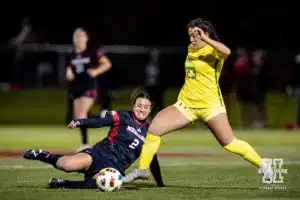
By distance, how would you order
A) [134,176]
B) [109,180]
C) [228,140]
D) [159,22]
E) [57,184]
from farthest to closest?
[159,22]
[228,140]
[57,184]
[134,176]
[109,180]

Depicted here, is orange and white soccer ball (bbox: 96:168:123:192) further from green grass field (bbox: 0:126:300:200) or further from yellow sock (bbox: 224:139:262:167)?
yellow sock (bbox: 224:139:262:167)

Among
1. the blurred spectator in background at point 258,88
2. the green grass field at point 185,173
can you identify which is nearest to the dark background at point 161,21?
the blurred spectator in background at point 258,88

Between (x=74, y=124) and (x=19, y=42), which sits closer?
(x=74, y=124)

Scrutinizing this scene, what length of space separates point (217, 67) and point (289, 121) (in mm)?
16848

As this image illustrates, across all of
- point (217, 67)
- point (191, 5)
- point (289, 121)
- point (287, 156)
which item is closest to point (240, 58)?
point (289, 121)

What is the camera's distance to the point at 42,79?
2869 cm

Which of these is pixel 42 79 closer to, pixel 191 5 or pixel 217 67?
pixel 191 5

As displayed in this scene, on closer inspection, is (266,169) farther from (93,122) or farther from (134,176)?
(93,122)

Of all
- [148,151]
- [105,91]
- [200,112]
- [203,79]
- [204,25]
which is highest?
[105,91]

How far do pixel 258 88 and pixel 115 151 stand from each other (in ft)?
51.2

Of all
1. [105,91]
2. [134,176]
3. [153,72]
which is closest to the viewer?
[134,176]

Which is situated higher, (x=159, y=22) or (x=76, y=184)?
(x=159, y=22)

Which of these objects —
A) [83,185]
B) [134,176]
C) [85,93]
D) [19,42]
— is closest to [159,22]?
[19,42]

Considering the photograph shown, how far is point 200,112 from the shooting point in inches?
415
